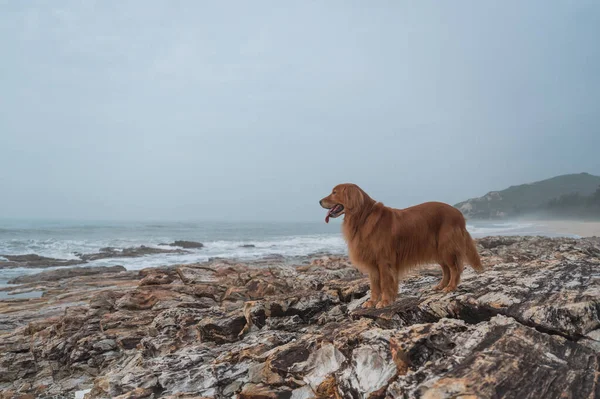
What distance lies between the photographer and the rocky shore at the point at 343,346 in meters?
2.59

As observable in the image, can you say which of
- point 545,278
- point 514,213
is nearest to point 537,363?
point 545,278

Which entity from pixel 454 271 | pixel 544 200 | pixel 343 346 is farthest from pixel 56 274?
pixel 544 200

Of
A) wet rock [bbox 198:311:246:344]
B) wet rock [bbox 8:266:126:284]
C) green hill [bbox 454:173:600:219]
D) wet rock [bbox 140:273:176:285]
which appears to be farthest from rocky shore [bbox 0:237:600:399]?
green hill [bbox 454:173:600:219]

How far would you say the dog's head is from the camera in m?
5.47

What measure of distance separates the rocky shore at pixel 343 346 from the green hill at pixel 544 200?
85683 mm

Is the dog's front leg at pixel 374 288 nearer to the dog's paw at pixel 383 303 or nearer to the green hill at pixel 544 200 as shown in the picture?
the dog's paw at pixel 383 303

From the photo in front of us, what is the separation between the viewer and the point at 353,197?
548 centimetres

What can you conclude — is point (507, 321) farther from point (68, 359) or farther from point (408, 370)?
point (68, 359)

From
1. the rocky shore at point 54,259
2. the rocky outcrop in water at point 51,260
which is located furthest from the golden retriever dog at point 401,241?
the rocky outcrop in water at point 51,260

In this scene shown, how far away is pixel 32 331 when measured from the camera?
810 cm

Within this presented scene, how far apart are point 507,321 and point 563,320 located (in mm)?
446

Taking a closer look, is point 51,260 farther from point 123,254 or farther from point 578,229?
point 578,229

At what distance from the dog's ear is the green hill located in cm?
8558

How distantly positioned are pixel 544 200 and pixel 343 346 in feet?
443
